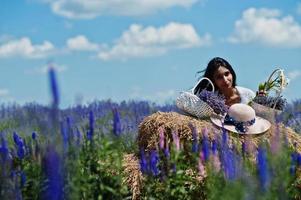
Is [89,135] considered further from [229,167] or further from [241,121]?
[241,121]

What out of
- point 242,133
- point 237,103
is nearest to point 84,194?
point 242,133

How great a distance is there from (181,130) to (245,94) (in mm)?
1028

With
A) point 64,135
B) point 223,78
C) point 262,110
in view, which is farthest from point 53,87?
point 223,78

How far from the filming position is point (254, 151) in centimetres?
559

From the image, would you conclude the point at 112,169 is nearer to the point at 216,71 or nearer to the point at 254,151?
the point at 254,151

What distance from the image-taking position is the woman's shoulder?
263 inches

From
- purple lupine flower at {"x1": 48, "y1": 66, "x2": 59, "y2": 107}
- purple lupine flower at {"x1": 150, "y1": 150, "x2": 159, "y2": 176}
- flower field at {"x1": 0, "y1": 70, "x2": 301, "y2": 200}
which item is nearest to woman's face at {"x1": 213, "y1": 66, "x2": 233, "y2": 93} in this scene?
flower field at {"x1": 0, "y1": 70, "x2": 301, "y2": 200}

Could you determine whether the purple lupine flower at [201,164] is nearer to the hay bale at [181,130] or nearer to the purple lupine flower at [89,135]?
the purple lupine flower at [89,135]

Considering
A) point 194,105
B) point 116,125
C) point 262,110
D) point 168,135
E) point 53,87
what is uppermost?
point 53,87

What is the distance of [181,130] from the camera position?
5.99 meters

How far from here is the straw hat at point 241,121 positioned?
6086 mm

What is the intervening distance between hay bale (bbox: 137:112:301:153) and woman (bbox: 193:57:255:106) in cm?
54

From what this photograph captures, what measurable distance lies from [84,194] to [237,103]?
276cm

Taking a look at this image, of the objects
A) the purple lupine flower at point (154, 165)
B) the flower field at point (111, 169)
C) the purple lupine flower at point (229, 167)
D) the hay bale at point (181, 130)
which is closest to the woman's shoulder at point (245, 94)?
the hay bale at point (181, 130)
